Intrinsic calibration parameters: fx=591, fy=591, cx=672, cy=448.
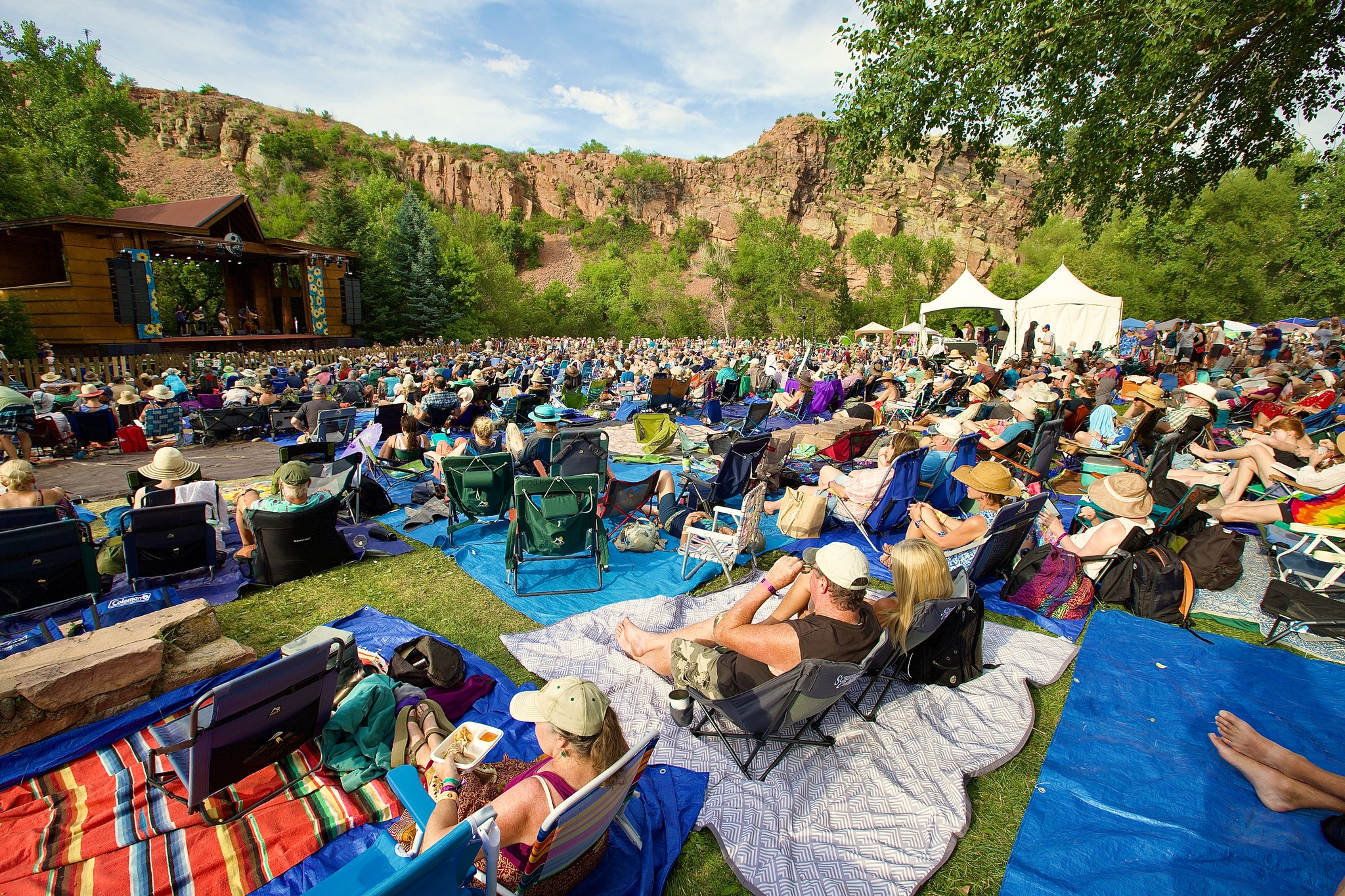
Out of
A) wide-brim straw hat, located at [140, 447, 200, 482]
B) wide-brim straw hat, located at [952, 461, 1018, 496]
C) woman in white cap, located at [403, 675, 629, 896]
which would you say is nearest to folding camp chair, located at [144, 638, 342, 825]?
woman in white cap, located at [403, 675, 629, 896]

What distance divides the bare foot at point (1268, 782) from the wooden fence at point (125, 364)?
18.0m

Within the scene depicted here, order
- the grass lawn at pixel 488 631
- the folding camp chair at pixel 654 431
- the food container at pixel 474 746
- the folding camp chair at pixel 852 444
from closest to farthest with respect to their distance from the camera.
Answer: the food container at pixel 474 746 < the grass lawn at pixel 488 631 < the folding camp chair at pixel 852 444 < the folding camp chair at pixel 654 431

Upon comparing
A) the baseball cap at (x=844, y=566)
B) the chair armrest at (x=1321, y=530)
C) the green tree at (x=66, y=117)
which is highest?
the green tree at (x=66, y=117)

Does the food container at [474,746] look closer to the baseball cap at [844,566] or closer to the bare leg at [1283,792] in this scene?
the baseball cap at [844,566]

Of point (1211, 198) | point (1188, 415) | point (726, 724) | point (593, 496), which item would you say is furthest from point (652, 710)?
point (1211, 198)

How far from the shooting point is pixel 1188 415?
8.38 m

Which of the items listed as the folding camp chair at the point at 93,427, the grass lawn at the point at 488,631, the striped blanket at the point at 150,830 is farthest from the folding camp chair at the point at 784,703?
the folding camp chair at the point at 93,427

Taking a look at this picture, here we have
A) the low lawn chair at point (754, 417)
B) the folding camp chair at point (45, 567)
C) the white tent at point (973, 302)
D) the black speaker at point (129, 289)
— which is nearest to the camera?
the folding camp chair at point (45, 567)

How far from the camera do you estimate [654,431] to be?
9648 millimetres

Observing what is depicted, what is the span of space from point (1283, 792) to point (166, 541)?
6.71 meters

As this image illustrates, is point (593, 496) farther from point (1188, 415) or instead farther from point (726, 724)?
point (1188, 415)

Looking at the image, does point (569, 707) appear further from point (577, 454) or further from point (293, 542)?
point (577, 454)

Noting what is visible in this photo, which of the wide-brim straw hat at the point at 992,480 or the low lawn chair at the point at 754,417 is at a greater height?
the wide-brim straw hat at the point at 992,480

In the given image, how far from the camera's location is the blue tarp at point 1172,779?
2355 millimetres
